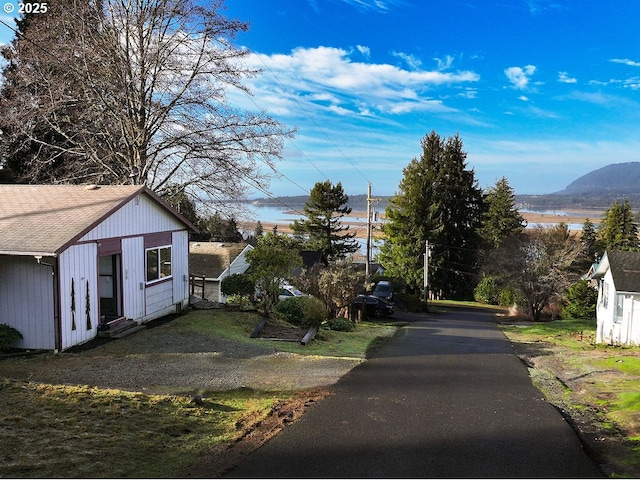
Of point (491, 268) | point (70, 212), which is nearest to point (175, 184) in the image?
point (70, 212)

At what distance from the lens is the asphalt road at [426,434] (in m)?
5.36

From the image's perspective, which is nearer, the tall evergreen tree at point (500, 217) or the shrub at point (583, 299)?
the shrub at point (583, 299)

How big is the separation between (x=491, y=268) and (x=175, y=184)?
28363 millimetres

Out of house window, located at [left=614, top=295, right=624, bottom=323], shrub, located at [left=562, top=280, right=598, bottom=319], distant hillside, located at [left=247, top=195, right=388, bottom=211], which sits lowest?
shrub, located at [left=562, top=280, right=598, bottom=319]

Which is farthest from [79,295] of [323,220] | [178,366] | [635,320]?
[323,220]

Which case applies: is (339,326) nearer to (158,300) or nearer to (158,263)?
(158,300)

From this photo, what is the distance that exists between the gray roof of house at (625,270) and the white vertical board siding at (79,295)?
19.3 meters

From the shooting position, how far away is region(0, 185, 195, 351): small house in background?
10.6 meters

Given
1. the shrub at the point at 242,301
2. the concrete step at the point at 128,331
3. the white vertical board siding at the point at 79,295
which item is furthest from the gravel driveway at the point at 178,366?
the shrub at the point at 242,301

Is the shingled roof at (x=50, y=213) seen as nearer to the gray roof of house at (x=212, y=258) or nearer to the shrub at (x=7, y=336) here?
the shrub at (x=7, y=336)

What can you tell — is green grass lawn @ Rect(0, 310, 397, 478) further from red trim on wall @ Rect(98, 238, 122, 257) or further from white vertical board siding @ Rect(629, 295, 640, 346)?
white vertical board siding @ Rect(629, 295, 640, 346)

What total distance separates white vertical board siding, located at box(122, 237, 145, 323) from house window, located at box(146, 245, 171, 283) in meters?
0.53

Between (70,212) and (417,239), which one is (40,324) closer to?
(70,212)

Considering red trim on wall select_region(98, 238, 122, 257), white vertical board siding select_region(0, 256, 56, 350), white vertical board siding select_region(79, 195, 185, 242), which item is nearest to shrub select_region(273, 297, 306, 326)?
white vertical board siding select_region(79, 195, 185, 242)
